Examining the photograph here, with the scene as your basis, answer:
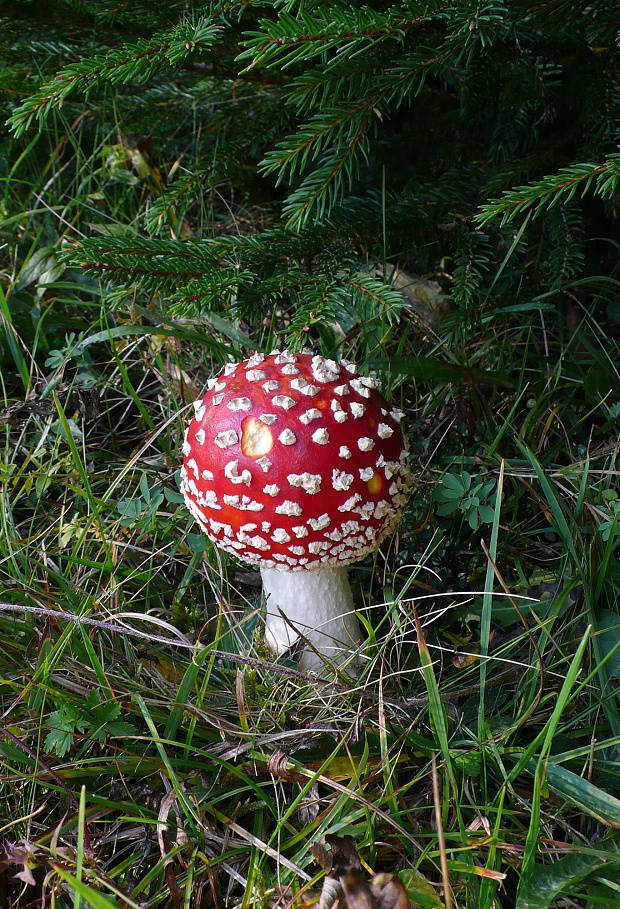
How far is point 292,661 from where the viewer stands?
2533mm

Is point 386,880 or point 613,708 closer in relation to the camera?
point 386,880

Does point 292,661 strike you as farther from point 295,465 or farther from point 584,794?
point 584,794

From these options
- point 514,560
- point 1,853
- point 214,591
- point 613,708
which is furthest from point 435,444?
point 1,853

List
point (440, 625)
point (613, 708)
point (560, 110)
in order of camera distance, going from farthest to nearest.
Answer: point (560, 110) < point (440, 625) < point (613, 708)

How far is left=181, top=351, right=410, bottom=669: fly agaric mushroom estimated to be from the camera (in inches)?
82.9

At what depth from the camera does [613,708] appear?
2.08 m

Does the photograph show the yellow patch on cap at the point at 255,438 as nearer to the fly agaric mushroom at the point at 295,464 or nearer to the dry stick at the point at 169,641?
the fly agaric mushroom at the point at 295,464

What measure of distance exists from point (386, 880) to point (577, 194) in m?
2.46

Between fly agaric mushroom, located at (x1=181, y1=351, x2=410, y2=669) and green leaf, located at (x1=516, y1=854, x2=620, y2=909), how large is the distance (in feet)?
2.62

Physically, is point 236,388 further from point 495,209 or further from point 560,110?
point 560,110

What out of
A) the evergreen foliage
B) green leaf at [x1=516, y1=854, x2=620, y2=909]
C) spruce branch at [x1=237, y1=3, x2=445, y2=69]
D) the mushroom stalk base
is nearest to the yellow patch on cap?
the evergreen foliage

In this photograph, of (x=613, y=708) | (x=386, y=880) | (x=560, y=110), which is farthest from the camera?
(x=560, y=110)

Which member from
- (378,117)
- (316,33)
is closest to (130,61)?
(316,33)

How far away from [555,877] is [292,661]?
1041mm
